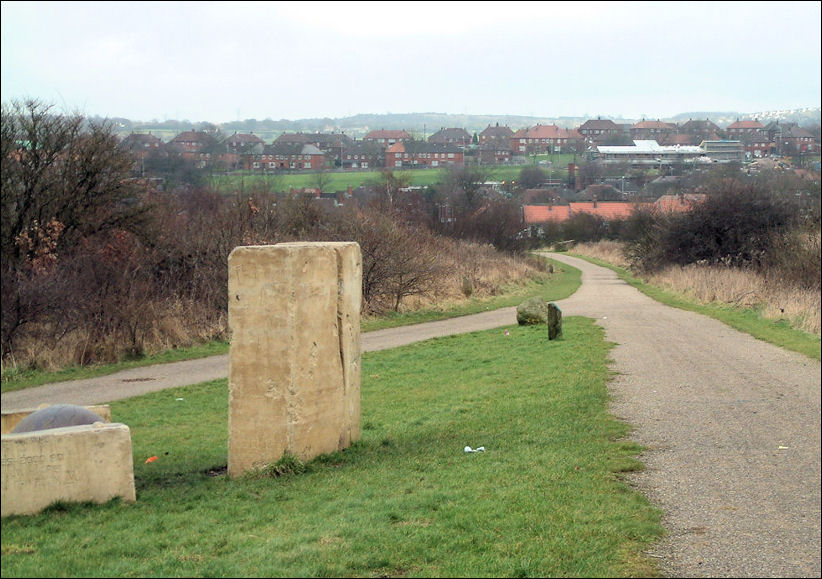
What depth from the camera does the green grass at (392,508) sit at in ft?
19.4

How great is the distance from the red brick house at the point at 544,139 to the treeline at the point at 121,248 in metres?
27.0

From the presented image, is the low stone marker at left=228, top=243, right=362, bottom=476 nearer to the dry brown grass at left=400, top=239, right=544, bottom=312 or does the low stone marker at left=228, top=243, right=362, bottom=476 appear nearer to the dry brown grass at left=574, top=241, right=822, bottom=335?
the dry brown grass at left=574, top=241, right=822, bottom=335

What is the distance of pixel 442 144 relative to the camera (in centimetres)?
9756

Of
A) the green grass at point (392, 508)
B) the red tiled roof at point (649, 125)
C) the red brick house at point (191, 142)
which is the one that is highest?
the red tiled roof at point (649, 125)

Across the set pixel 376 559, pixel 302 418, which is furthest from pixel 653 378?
pixel 376 559

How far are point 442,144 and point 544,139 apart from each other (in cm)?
2518

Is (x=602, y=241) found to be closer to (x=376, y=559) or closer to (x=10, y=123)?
(x=10, y=123)

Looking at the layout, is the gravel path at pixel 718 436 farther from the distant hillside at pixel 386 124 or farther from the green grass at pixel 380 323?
the distant hillside at pixel 386 124

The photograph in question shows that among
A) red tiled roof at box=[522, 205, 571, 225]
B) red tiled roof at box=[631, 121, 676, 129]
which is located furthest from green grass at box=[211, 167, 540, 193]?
red tiled roof at box=[631, 121, 676, 129]

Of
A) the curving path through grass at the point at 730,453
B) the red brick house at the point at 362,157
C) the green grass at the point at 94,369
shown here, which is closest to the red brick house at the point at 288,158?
the red brick house at the point at 362,157

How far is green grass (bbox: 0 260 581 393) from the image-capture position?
8.30 m

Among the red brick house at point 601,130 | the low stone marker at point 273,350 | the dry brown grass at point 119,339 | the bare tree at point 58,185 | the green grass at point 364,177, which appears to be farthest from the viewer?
the green grass at point 364,177

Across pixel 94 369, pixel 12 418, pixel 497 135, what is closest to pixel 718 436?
pixel 12 418

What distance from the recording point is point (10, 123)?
22.5 metres
